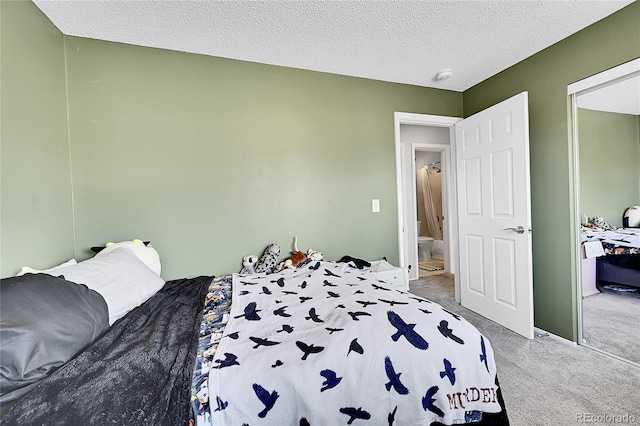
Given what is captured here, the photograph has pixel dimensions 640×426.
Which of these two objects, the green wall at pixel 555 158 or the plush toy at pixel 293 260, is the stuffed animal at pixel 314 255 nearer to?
the plush toy at pixel 293 260

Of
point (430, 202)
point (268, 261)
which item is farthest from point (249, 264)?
point (430, 202)

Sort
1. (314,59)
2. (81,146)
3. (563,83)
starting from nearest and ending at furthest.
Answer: (81,146)
(563,83)
(314,59)

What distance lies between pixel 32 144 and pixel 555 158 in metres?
3.66

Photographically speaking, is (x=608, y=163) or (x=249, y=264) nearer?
(x=608, y=163)

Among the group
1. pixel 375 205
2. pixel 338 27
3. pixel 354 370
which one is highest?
pixel 338 27

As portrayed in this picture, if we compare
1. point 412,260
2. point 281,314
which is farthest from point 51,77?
point 412,260

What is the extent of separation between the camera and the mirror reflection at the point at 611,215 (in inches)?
73.0

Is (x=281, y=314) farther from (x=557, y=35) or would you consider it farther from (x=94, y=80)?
(x=557, y=35)

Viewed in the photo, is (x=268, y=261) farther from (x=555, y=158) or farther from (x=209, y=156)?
(x=555, y=158)

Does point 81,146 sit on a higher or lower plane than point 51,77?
lower

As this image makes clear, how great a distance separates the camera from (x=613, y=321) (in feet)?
6.68

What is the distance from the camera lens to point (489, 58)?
2320 mm

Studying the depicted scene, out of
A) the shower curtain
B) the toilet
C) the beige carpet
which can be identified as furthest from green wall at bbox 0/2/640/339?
the shower curtain

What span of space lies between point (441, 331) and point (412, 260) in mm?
3080
